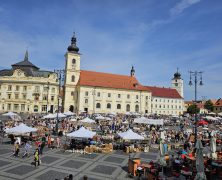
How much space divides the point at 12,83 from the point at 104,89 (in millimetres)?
28316

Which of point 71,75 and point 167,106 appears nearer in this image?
point 71,75

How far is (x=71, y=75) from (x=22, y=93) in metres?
15.7

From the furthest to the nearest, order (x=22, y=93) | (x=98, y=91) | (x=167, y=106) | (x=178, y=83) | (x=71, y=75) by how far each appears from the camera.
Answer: (x=178, y=83)
(x=167, y=106)
(x=98, y=91)
(x=71, y=75)
(x=22, y=93)

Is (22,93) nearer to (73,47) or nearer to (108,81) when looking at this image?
(73,47)

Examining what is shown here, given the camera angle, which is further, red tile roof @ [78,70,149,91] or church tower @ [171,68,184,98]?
church tower @ [171,68,184,98]

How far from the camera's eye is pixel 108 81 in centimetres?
8181

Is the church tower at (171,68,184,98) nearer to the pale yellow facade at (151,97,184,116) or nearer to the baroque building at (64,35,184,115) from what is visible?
the pale yellow facade at (151,97,184,116)

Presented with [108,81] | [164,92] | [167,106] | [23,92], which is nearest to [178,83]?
[164,92]

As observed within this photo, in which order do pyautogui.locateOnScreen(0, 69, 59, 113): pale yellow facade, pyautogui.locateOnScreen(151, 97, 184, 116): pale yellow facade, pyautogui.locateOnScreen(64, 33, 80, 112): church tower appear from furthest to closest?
pyautogui.locateOnScreen(151, 97, 184, 116): pale yellow facade → pyautogui.locateOnScreen(64, 33, 80, 112): church tower → pyautogui.locateOnScreen(0, 69, 59, 113): pale yellow facade

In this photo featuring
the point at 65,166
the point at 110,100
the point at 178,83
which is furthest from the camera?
the point at 178,83

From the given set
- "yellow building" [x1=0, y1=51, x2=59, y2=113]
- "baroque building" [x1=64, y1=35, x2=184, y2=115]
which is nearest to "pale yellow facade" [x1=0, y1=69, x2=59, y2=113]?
"yellow building" [x1=0, y1=51, x2=59, y2=113]

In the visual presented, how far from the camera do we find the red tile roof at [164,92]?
346 ft

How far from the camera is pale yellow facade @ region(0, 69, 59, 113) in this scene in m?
69.0

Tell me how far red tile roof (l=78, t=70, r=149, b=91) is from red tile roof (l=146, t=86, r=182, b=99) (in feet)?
66.1
